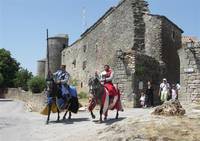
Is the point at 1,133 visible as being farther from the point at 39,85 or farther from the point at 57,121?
the point at 39,85

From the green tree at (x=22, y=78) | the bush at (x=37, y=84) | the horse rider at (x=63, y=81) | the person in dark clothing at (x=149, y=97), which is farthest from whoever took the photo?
the green tree at (x=22, y=78)

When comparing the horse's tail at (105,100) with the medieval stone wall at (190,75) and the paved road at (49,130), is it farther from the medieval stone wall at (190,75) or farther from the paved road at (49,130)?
the medieval stone wall at (190,75)

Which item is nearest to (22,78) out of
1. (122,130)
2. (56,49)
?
(56,49)

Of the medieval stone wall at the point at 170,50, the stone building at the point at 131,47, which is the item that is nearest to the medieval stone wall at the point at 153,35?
the stone building at the point at 131,47

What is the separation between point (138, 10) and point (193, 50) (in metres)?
10.7

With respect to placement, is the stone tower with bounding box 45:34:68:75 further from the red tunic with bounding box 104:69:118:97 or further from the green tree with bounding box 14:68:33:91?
the red tunic with bounding box 104:69:118:97

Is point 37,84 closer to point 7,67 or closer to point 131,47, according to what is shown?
point 7,67

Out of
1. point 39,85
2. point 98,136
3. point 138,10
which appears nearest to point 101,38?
point 138,10

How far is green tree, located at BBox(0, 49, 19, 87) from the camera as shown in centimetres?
8275

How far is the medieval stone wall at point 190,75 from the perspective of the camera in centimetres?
2558

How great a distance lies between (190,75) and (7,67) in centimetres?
6095

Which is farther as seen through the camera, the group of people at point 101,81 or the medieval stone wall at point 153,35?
the medieval stone wall at point 153,35

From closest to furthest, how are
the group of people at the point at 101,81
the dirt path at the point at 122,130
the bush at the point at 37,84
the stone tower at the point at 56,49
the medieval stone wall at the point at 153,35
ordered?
the dirt path at the point at 122,130
the group of people at the point at 101,81
the medieval stone wall at the point at 153,35
the bush at the point at 37,84
the stone tower at the point at 56,49

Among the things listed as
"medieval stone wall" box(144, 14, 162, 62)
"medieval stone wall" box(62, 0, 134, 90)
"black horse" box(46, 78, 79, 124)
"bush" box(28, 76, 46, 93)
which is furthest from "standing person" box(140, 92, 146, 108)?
"bush" box(28, 76, 46, 93)
